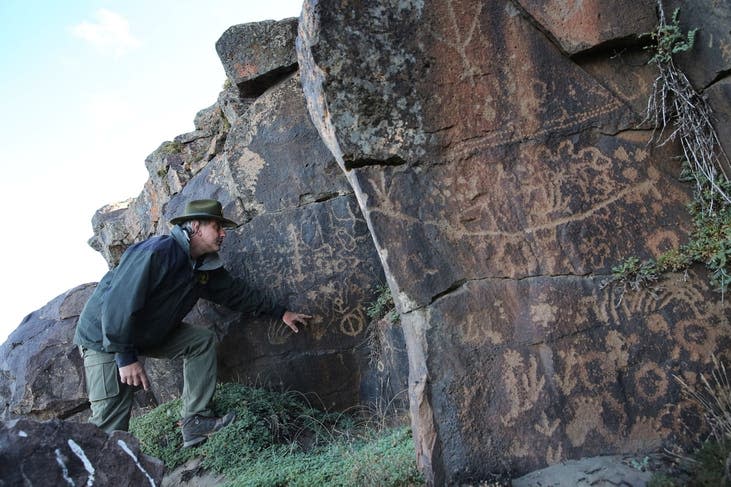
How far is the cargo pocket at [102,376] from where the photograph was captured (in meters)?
3.97

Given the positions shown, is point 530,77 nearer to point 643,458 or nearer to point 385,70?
point 385,70

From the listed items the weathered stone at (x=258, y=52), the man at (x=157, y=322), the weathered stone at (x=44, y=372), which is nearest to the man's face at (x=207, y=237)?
the man at (x=157, y=322)

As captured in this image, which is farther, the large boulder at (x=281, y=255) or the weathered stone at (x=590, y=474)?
the large boulder at (x=281, y=255)

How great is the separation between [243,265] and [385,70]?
2.30 metres

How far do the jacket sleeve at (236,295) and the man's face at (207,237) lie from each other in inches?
9.4

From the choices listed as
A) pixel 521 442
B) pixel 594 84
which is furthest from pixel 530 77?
pixel 521 442

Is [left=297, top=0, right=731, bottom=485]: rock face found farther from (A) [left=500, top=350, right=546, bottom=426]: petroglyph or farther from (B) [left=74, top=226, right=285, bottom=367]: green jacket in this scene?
(B) [left=74, top=226, right=285, bottom=367]: green jacket

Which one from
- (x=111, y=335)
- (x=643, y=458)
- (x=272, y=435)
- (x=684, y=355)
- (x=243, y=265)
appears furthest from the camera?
(x=243, y=265)

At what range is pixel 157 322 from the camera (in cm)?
405

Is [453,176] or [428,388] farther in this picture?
[453,176]

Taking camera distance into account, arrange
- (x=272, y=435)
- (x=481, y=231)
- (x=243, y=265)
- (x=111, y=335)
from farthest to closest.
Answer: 1. (x=243, y=265)
2. (x=272, y=435)
3. (x=111, y=335)
4. (x=481, y=231)

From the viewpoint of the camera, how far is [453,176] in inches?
135

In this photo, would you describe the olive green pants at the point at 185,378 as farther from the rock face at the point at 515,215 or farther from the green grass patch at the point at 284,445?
the rock face at the point at 515,215

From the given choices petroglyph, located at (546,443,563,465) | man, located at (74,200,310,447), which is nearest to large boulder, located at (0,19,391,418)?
man, located at (74,200,310,447)
